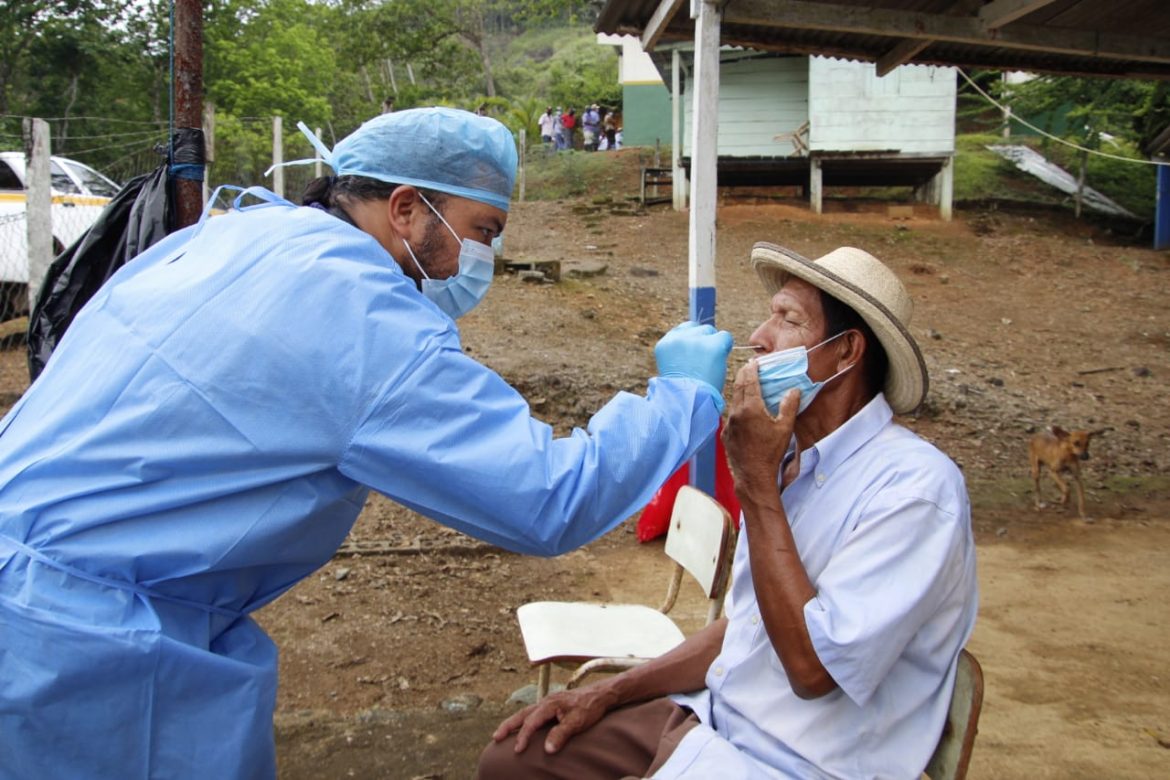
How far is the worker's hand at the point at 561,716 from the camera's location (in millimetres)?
2334

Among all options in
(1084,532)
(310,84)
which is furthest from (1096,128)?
(310,84)

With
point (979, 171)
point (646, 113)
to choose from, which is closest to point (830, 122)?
point (979, 171)

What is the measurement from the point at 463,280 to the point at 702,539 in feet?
4.79

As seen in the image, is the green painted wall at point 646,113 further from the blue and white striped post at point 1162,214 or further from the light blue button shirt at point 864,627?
the light blue button shirt at point 864,627

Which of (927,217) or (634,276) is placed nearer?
(634,276)

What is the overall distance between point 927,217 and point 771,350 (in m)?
16.1

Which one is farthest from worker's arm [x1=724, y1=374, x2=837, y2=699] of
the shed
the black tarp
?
the shed

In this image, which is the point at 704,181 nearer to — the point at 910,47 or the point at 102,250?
the point at 910,47

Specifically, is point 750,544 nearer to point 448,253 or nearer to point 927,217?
point 448,253

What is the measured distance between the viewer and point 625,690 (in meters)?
2.40

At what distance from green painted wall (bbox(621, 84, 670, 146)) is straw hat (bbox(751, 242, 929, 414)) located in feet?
85.9

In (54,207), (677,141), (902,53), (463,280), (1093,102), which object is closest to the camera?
(463,280)

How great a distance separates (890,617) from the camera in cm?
175

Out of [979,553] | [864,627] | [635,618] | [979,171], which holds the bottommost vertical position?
[979,553]
